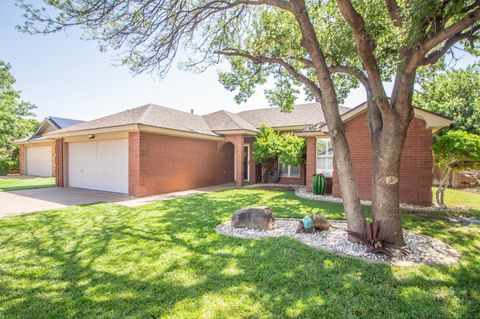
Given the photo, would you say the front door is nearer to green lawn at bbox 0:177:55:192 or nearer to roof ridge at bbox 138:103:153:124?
roof ridge at bbox 138:103:153:124

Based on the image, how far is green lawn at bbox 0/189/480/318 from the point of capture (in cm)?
302

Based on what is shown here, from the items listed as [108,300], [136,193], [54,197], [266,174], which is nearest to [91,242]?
[108,300]

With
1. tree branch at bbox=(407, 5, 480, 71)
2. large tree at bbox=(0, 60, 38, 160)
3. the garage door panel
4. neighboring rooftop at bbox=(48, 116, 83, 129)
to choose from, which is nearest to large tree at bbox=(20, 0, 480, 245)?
tree branch at bbox=(407, 5, 480, 71)

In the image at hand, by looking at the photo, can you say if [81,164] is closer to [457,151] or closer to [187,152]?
[187,152]

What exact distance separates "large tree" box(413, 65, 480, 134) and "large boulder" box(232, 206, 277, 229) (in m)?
16.8

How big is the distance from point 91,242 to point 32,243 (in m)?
1.28

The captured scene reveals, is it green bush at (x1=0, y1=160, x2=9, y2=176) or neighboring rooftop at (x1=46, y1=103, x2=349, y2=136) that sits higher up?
Result: neighboring rooftop at (x1=46, y1=103, x2=349, y2=136)

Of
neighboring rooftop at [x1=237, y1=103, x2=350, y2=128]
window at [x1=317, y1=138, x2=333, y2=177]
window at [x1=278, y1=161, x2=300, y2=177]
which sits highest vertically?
neighboring rooftop at [x1=237, y1=103, x2=350, y2=128]

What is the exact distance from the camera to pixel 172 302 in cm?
316

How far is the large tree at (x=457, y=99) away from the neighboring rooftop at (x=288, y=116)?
7.36 meters

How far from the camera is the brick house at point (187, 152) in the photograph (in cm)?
967

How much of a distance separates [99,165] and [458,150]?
627 inches

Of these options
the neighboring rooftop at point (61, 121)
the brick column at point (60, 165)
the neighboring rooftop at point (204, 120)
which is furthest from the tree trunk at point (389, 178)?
the neighboring rooftop at point (61, 121)

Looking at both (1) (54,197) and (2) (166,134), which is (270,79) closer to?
(2) (166,134)
